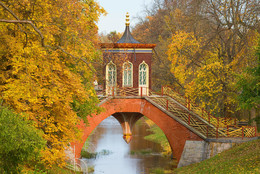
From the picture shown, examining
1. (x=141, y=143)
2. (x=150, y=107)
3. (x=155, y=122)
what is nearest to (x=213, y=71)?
(x=150, y=107)

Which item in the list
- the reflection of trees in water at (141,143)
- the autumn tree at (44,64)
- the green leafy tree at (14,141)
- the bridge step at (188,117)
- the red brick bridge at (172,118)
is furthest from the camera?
the reflection of trees in water at (141,143)

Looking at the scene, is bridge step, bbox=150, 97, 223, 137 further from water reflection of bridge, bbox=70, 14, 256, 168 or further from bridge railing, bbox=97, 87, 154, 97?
bridge railing, bbox=97, 87, 154, 97

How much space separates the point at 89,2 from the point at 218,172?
10.5 meters

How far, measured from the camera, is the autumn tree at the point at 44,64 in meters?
12.4

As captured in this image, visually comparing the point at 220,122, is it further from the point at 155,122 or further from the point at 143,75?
the point at 143,75

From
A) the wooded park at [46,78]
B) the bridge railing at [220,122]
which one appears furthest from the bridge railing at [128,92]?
the wooded park at [46,78]

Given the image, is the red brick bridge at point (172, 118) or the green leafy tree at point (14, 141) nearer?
the green leafy tree at point (14, 141)

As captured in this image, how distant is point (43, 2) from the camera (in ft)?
42.5

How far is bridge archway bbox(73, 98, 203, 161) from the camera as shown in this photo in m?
23.8

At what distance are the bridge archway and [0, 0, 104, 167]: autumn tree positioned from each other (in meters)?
7.55

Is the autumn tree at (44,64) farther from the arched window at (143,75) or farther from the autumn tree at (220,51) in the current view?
the autumn tree at (220,51)

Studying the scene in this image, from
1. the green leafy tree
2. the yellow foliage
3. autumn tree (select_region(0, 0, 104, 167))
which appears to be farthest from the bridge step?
the green leafy tree

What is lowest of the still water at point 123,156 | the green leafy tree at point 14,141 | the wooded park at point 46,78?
the still water at point 123,156

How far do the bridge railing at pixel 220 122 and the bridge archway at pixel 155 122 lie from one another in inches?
61.7
